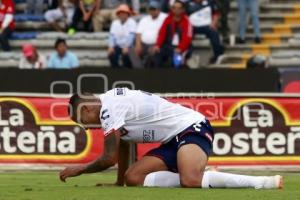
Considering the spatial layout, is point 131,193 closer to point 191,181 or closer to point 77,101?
point 191,181

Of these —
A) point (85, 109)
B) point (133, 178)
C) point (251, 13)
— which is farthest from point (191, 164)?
point (251, 13)

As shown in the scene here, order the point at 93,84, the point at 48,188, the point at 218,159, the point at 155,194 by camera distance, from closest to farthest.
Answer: the point at 155,194
the point at 48,188
the point at 218,159
the point at 93,84

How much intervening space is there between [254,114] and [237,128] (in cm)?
34

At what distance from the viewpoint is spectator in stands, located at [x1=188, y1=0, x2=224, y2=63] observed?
2242 cm

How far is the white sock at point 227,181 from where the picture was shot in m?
11.3

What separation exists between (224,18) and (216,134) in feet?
21.5

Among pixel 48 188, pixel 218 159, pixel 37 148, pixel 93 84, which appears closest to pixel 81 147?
pixel 37 148

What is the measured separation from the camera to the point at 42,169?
16.8 meters

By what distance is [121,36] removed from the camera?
22359 millimetres

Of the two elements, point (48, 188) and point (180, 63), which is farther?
point (180, 63)

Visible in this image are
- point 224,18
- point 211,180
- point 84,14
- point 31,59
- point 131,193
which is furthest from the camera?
Answer: point 84,14

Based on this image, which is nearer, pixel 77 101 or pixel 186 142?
pixel 77 101

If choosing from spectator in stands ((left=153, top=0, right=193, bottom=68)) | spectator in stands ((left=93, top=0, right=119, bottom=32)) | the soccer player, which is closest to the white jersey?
the soccer player

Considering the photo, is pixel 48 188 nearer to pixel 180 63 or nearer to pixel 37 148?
pixel 37 148
